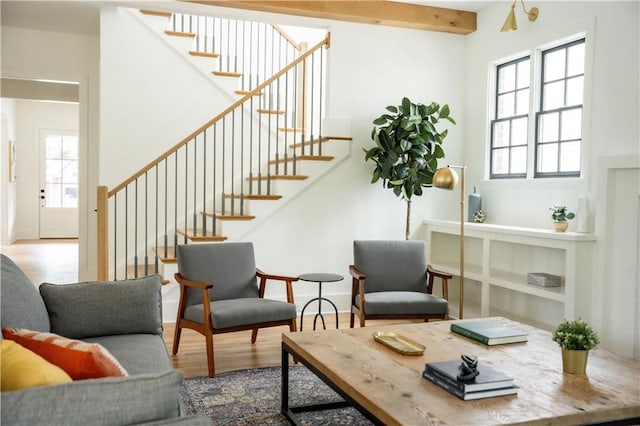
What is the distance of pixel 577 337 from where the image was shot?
2428mm

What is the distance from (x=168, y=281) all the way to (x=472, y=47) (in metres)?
4.09

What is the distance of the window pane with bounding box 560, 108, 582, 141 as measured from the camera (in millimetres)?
4879

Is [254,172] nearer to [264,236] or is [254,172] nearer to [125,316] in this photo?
[264,236]

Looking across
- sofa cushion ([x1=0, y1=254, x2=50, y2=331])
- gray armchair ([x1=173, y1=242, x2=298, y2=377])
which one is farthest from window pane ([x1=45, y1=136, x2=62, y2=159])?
sofa cushion ([x1=0, y1=254, x2=50, y2=331])

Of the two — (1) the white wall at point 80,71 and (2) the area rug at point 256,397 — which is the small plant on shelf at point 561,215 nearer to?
(2) the area rug at point 256,397

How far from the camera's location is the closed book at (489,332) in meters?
2.93

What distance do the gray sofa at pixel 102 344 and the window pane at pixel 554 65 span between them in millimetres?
4019

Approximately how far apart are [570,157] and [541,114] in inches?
22.4

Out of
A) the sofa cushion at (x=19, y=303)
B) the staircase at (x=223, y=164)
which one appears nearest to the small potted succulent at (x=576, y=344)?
the sofa cushion at (x=19, y=303)

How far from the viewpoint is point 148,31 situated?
5.95 m

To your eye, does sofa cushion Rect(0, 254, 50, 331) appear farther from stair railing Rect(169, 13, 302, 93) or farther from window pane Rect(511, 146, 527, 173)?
window pane Rect(511, 146, 527, 173)

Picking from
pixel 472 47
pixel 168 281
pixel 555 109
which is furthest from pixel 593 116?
pixel 168 281

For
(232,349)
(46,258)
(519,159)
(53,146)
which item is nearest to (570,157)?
(519,159)

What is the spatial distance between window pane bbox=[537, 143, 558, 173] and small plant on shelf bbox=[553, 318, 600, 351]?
295 centimetres
